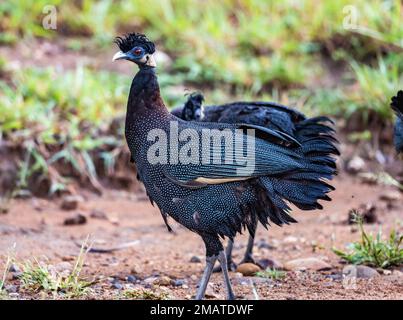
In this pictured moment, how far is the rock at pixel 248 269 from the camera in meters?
5.63

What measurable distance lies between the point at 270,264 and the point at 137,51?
205 centimetres

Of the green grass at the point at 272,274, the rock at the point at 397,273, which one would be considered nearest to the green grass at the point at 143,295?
the green grass at the point at 272,274

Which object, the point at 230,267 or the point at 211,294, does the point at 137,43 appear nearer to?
the point at 211,294

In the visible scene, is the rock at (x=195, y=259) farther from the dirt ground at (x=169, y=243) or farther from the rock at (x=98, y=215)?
the rock at (x=98, y=215)

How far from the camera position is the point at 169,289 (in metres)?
5.13

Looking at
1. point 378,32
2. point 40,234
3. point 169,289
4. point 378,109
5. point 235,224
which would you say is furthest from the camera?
point 378,32

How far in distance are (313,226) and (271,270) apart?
58.0 inches

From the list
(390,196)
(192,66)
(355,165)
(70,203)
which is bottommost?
(70,203)

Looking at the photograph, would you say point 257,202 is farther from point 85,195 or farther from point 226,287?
point 85,195

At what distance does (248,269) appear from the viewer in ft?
18.5

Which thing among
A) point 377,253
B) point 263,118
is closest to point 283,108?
point 263,118

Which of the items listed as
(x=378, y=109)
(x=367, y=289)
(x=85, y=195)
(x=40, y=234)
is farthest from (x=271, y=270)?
(x=378, y=109)

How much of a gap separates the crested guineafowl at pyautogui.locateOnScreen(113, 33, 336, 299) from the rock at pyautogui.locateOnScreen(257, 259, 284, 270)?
43.1 inches

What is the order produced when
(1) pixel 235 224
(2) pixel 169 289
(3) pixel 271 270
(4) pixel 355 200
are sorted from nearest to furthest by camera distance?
(1) pixel 235 224, (2) pixel 169 289, (3) pixel 271 270, (4) pixel 355 200
